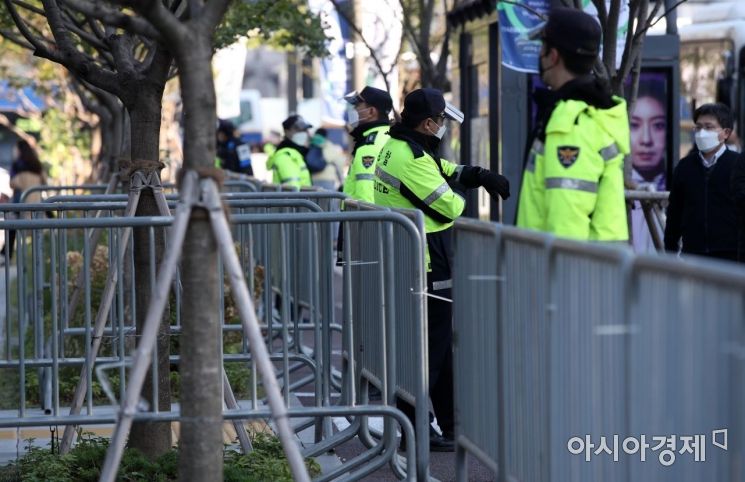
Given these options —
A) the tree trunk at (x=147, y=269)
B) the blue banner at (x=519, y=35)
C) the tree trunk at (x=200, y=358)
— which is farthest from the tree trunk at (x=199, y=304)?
the blue banner at (x=519, y=35)

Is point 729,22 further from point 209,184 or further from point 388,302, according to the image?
point 209,184

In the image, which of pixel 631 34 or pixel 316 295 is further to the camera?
pixel 631 34

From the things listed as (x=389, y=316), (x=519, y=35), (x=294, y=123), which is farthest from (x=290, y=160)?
(x=389, y=316)

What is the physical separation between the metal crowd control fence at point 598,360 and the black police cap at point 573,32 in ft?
2.49

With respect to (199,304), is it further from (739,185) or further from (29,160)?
(29,160)

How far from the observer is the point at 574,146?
529cm

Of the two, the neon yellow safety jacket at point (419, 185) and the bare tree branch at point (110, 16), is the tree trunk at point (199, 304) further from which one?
the neon yellow safety jacket at point (419, 185)

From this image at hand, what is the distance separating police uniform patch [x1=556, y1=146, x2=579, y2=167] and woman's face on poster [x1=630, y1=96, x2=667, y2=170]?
9032mm

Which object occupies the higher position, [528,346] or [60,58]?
[60,58]

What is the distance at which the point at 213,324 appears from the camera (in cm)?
473

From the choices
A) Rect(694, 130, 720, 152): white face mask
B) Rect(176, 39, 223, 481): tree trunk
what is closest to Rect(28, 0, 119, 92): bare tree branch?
Rect(176, 39, 223, 481): tree trunk

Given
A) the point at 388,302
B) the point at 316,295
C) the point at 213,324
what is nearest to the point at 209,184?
the point at 213,324

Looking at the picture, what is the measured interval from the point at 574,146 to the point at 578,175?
107 mm

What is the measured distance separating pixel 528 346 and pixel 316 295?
243cm
